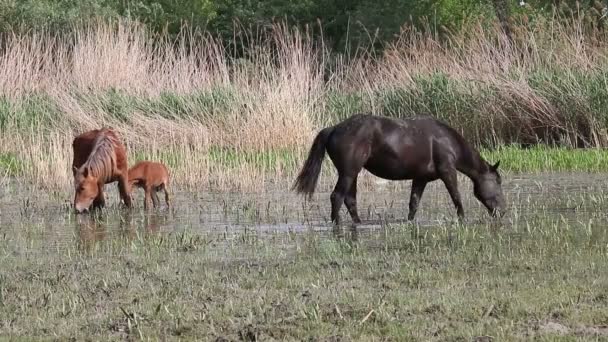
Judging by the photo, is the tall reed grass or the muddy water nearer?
the muddy water

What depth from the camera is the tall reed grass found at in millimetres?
18688

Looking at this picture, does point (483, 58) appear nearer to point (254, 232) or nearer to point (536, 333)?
point (254, 232)

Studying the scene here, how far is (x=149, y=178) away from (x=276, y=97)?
5320 mm

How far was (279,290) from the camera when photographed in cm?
773

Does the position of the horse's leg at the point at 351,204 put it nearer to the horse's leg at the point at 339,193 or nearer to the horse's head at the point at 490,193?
the horse's leg at the point at 339,193

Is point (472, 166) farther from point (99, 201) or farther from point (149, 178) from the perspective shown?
point (99, 201)

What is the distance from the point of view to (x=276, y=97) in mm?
19203

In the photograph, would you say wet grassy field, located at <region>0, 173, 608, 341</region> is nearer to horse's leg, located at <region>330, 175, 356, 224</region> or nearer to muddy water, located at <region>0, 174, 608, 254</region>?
muddy water, located at <region>0, 174, 608, 254</region>

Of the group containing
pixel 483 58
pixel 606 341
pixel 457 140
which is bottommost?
pixel 606 341

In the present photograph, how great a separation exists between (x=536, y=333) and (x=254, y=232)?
5208mm

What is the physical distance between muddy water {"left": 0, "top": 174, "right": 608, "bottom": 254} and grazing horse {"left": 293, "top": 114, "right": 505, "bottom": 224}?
0.83ft

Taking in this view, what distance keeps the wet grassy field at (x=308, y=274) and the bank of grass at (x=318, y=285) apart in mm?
14

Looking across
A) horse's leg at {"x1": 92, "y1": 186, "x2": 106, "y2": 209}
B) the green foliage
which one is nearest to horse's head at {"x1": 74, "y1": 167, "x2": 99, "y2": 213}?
horse's leg at {"x1": 92, "y1": 186, "x2": 106, "y2": 209}

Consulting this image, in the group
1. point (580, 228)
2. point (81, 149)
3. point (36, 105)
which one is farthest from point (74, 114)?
point (580, 228)
